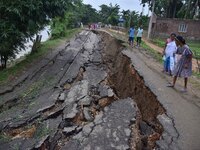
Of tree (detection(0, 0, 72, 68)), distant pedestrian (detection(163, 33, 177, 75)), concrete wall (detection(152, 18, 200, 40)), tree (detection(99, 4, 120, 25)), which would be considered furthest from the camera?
tree (detection(99, 4, 120, 25))

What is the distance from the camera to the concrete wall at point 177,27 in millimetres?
41875

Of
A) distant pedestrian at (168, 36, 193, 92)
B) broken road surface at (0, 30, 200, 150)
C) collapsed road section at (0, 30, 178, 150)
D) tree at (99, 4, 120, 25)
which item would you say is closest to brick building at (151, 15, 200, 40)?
tree at (99, 4, 120, 25)

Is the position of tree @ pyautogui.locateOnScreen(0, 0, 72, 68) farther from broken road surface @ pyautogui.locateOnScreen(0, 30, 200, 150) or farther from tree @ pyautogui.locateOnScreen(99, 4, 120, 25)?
tree @ pyautogui.locateOnScreen(99, 4, 120, 25)

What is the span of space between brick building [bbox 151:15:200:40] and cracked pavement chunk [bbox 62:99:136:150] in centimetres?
3418

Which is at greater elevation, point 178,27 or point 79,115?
point 79,115

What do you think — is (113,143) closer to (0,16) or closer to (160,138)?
(160,138)

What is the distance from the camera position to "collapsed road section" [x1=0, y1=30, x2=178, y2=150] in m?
6.27

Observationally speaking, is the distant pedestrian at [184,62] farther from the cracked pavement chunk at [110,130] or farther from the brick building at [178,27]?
the brick building at [178,27]

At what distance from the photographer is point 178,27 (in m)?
42.9

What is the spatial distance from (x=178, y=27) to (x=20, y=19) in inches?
1277

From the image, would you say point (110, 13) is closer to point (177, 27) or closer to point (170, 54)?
point (177, 27)

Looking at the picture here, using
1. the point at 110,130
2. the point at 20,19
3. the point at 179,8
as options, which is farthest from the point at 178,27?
the point at 110,130

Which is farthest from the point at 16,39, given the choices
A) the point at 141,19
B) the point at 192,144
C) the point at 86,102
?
the point at 141,19

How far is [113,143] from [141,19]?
4924cm
